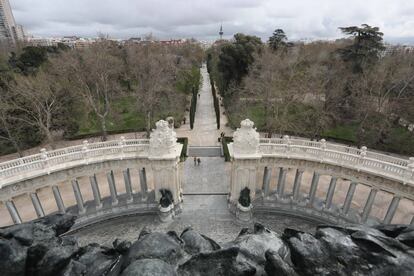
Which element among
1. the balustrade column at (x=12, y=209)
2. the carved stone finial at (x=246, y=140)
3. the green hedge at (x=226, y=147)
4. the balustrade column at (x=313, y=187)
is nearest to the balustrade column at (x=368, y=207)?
the balustrade column at (x=313, y=187)

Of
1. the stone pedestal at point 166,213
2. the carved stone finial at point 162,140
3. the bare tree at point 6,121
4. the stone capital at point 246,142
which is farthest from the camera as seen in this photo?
the bare tree at point 6,121

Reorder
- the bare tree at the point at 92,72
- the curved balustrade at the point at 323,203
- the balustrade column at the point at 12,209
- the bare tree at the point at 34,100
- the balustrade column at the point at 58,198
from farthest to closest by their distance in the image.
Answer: the bare tree at the point at 92,72 < the bare tree at the point at 34,100 < the curved balustrade at the point at 323,203 < the balustrade column at the point at 58,198 < the balustrade column at the point at 12,209

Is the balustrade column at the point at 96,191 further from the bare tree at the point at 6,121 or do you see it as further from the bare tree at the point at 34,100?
the bare tree at the point at 6,121

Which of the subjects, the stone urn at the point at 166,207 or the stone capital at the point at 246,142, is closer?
the stone capital at the point at 246,142

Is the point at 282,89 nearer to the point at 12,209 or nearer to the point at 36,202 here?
the point at 36,202

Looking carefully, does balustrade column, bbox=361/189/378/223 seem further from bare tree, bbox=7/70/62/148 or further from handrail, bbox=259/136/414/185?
bare tree, bbox=7/70/62/148

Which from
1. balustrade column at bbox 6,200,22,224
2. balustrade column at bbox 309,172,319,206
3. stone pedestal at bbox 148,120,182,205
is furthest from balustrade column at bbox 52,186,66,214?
balustrade column at bbox 309,172,319,206

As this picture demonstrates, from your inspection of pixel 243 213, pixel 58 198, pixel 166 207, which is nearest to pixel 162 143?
pixel 166 207

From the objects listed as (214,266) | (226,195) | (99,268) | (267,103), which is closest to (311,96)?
(267,103)
